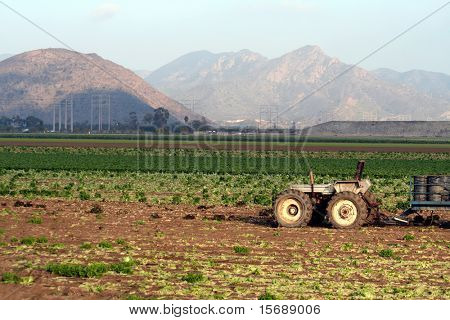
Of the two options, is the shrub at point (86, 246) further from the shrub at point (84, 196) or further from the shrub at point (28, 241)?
the shrub at point (84, 196)

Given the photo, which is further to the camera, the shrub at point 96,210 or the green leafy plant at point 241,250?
the shrub at point 96,210

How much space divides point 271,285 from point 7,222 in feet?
43.8

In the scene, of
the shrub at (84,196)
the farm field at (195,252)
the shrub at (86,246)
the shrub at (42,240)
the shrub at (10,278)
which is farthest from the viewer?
the shrub at (84,196)

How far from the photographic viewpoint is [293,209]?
2670cm

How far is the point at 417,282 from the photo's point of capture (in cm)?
1775

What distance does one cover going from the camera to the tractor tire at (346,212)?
26047mm

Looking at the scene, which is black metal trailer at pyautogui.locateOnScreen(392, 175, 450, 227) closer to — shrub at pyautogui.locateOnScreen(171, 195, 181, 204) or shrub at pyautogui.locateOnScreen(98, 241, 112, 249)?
shrub at pyautogui.locateOnScreen(98, 241, 112, 249)

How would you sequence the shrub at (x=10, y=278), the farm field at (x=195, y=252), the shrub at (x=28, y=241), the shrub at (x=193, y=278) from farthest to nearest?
1. the shrub at (x=28, y=241)
2. the shrub at (x=193, y=278)
3. the shrub at (x=10, y=278)
4. the farm field at (x=195, y=252)

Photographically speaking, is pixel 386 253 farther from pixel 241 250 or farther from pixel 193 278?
pixel 193 278

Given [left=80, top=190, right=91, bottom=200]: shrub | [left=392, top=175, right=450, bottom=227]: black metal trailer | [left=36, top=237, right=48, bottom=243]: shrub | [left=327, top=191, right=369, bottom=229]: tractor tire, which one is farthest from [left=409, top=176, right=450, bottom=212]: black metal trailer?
[left=80, top=190, right=91, bottom=200]: shrub

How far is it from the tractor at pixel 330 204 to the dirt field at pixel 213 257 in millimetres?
422

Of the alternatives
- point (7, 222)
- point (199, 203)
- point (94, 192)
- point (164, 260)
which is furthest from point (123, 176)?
point (164, 260)

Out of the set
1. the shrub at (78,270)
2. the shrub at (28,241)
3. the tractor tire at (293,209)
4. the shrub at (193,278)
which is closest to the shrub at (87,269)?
the shrub at (78,270)

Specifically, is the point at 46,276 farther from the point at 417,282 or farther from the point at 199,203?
the point at 199,203
